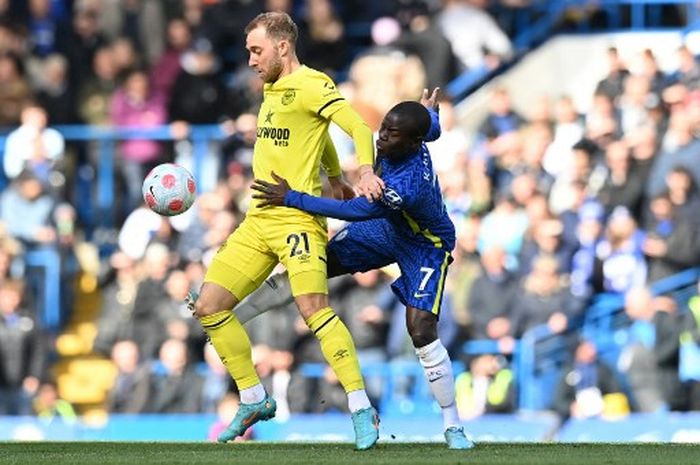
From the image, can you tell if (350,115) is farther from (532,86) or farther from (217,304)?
(532,86)

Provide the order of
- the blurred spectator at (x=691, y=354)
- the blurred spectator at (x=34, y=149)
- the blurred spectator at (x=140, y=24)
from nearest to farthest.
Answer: the blurred spectator at (x=691, y=354), the blurred spectator at (x=34, y=149), the blurred spectator at (x=140, y=24)

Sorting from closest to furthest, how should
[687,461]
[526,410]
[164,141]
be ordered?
[687,461] < [526,410] < [164,141]

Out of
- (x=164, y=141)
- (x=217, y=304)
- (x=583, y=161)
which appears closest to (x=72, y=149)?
(x=164, y=141)

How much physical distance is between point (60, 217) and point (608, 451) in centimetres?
957

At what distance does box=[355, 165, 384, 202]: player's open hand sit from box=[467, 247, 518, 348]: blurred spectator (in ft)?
23.4

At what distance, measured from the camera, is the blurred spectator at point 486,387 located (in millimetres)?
16969

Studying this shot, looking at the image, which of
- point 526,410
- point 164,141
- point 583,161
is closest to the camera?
point 526,410

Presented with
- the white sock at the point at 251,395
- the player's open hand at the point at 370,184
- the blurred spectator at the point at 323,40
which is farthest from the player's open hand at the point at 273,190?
the blurred spectator at the point at 323,40

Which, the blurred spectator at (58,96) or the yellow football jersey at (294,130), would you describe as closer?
the yellow football jersey at (294,130)

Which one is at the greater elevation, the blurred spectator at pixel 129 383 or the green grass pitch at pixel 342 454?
the green grass pitch at pixel 342 454

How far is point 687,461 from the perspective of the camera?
1005 centimetres

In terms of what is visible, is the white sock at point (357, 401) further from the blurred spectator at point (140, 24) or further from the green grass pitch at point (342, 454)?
the blurred spectator at point (140, 24)

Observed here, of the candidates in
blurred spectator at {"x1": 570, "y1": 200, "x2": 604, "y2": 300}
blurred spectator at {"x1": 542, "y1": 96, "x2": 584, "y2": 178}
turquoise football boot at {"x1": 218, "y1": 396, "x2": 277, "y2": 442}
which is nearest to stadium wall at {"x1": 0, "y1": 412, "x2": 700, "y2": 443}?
blurred spectator at {"x1": 570, "y1": 200, "x2": 604, "y2": 300}

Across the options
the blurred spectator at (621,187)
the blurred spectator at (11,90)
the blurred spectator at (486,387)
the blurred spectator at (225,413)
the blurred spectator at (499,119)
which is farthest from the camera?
the blurred spectator at (11,90)
